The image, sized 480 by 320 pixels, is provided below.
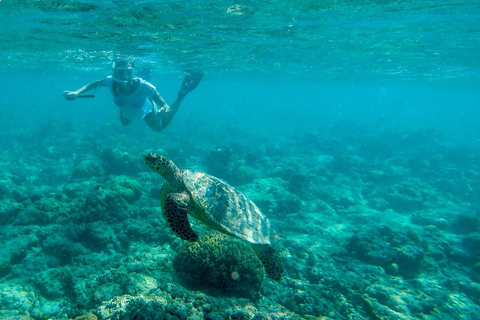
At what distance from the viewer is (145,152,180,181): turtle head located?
4570 millimetres

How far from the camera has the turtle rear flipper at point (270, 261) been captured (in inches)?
222

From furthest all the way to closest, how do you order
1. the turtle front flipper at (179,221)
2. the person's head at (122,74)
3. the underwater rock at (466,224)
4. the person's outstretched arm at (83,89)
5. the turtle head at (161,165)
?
1. the underwater rock at (466,224)
2. the person's head at (122,74)
3. the person's outstretched arm at (83,89)
4. the turtle head at (161,165)
5. the turtle front flipper at (179,221)

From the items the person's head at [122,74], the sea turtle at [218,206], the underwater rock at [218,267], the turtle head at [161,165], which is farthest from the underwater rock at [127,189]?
the turtle head at [161,165]

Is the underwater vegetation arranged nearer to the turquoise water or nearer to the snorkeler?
the turquoise water

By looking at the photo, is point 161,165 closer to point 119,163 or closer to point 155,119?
point 155,119

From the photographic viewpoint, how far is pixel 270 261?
5.70 m

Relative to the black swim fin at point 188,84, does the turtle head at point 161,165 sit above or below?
above

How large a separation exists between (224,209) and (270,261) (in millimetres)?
1527

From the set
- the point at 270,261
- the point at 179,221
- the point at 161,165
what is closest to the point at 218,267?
the point at 270,261

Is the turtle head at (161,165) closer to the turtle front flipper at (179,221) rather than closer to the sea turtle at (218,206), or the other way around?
the sea turtle at (218,206)

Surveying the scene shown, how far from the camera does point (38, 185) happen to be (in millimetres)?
14180

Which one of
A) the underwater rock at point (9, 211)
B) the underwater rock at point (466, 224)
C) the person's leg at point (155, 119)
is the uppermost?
the person's leg at point (155, 119)

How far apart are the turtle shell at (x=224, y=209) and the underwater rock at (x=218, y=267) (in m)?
0.71

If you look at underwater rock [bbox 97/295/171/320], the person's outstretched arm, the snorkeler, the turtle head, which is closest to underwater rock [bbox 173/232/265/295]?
underwater rock [bbox 97/295/171/320]
